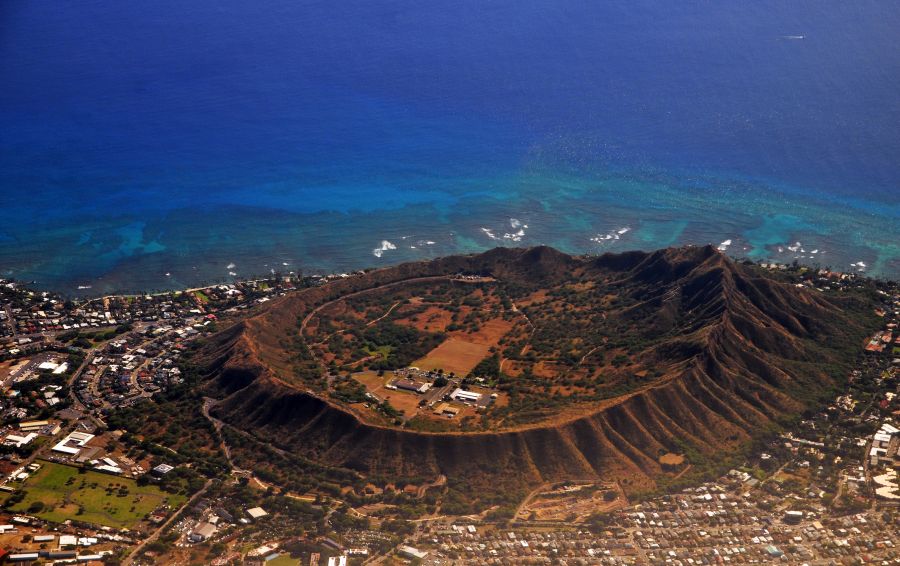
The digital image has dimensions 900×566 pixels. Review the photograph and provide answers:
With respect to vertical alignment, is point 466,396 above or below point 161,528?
above

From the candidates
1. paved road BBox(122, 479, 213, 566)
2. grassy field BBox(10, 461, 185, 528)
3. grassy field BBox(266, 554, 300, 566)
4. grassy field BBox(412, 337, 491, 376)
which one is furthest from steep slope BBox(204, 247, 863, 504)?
grassy field BBox(412, 337, 491, 376)

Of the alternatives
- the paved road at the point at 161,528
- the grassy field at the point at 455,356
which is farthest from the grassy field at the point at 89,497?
the grassy field at the point at 455,356

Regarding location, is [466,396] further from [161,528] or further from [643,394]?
[161,528]

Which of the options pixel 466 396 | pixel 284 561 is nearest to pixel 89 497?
pixel 284 561

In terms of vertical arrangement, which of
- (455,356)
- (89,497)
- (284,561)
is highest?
(455,356)

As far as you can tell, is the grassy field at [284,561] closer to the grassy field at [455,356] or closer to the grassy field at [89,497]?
the grassy field at [89,497]

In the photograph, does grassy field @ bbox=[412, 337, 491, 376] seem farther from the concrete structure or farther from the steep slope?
the steep slope

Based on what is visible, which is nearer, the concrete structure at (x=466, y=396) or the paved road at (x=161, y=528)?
the paved road at (x=161, y=528)
